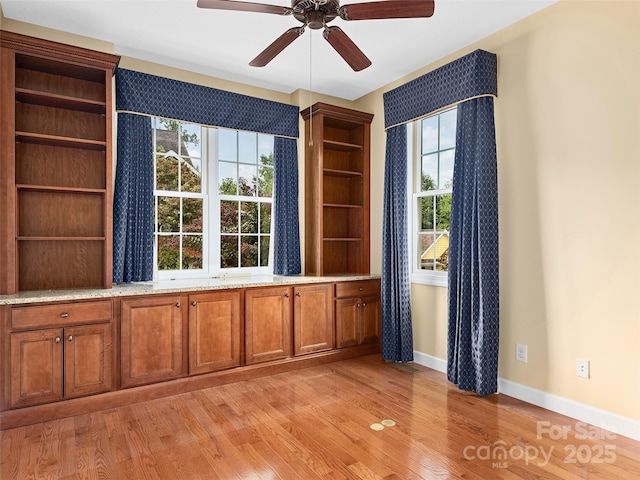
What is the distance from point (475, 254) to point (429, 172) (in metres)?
1.13

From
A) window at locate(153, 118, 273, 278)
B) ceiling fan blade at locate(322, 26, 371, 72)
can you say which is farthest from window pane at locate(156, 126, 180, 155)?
ceiling fan blade at locate(322, 26, 371, 72)

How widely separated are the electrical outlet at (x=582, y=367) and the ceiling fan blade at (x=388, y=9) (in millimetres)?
2420

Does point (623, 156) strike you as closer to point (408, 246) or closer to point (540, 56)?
point (540, 56)

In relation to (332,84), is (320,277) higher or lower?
lower

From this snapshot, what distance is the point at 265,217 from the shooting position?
4410mm

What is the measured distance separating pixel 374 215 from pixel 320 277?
101 centimetres

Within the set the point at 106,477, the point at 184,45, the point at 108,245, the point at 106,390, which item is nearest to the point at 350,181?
the point at 184,45

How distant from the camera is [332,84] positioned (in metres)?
4.32

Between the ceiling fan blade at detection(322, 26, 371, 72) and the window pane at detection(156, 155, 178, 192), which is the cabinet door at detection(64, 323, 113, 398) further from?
the ceiling fan blade at detection(322, 26, 371, 72)

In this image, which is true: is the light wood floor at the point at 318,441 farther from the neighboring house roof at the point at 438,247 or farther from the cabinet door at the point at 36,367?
the neighboring house roof at the point at 438,247

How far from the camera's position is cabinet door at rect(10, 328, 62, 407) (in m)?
2.65

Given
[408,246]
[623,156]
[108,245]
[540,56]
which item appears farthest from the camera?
[408,246]

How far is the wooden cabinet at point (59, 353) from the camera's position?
2.66 m

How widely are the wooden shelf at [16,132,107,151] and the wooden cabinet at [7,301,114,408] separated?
1.25 m
